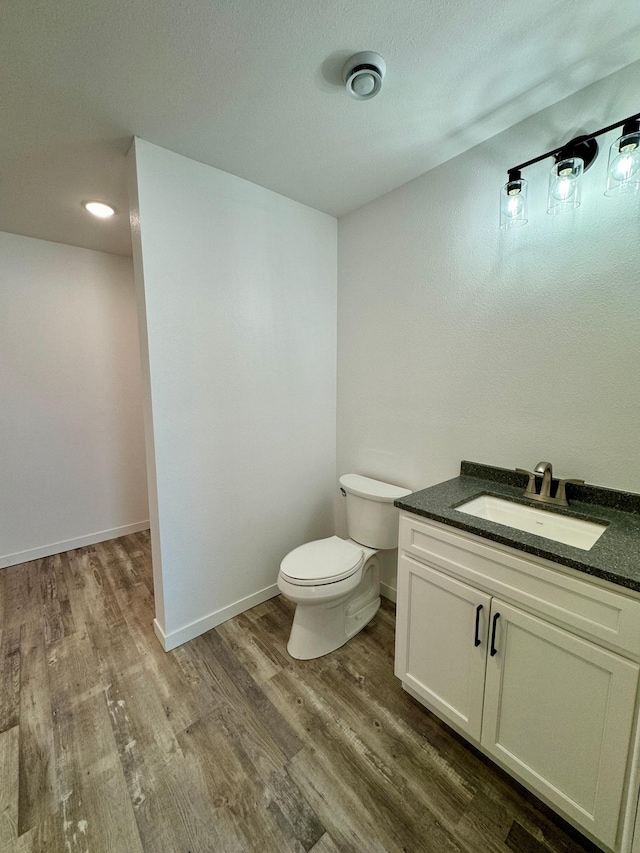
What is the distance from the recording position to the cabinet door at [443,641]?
1163 millimetres

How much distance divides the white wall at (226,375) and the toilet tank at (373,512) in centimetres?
45

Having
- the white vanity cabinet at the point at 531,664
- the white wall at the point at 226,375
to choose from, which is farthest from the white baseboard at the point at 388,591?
the white vanity cabinet at the point at 531,664

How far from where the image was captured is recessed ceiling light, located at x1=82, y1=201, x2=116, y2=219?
77.4 inches

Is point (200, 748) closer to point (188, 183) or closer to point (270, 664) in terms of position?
point (270, 664)

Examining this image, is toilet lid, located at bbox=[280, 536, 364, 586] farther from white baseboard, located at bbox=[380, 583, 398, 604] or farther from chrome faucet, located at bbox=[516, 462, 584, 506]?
chrome faucet, located at bbox=[516, 462, 584, 506]

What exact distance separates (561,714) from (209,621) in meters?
1.62

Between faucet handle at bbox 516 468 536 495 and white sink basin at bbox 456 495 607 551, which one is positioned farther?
faucet handle at bbox 516 468 536 495

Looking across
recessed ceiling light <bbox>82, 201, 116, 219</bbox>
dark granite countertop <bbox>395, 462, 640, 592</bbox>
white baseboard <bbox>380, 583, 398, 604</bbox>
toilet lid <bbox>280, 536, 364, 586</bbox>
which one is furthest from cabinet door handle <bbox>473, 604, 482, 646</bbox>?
recessed ceiling light <bbox>82, 201, 116, 219</bbox>

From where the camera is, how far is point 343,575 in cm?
163

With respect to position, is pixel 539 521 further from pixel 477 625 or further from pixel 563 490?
pixel 477 625

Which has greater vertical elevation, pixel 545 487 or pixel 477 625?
pixel 545 487

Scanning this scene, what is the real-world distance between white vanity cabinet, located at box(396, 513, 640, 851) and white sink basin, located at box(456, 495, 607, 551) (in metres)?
0.20

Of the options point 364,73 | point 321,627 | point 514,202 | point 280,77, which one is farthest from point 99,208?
point 321,627

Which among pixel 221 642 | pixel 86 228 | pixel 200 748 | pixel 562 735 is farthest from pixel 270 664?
pixel 86 228
